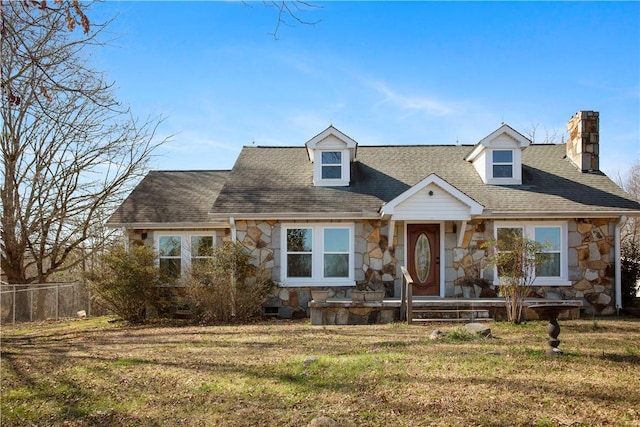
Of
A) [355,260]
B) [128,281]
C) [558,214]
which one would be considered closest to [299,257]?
[355,260]

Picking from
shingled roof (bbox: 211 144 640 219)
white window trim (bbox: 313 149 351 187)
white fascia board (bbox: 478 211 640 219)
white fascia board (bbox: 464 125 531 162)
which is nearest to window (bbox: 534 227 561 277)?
white fascia board (bbox: 478 211 640 219)

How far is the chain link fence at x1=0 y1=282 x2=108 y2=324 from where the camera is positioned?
16.6 metres

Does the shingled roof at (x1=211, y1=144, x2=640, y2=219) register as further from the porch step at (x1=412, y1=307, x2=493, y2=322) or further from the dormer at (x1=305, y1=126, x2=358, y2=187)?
the porch step at (x1=412, y1=307, x2=493, y2=322)

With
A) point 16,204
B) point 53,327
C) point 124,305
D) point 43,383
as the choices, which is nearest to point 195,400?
point 43,383

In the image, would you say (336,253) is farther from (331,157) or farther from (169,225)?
(169,225)

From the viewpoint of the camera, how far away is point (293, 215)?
14594 millimetres

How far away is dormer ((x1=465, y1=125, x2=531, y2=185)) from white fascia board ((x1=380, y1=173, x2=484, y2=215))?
253cm

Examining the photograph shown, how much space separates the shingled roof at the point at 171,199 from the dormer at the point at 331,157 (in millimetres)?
3514

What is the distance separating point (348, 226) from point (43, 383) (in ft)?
29.5

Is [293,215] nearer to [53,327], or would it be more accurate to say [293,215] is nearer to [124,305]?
[124,305]

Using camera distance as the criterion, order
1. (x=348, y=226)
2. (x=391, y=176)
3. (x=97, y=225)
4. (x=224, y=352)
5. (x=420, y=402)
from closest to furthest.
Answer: (x=420, y=402), (x=224, y=352), (x=348, y=226), (x=391, y=176), (x=97, y=225)

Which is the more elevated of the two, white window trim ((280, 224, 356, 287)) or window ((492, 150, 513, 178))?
window ((492, 150, 513, 178))

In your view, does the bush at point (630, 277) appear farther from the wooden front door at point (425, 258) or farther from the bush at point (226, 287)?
the bush at point (226, 287)

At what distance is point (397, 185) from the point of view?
52.7ft
